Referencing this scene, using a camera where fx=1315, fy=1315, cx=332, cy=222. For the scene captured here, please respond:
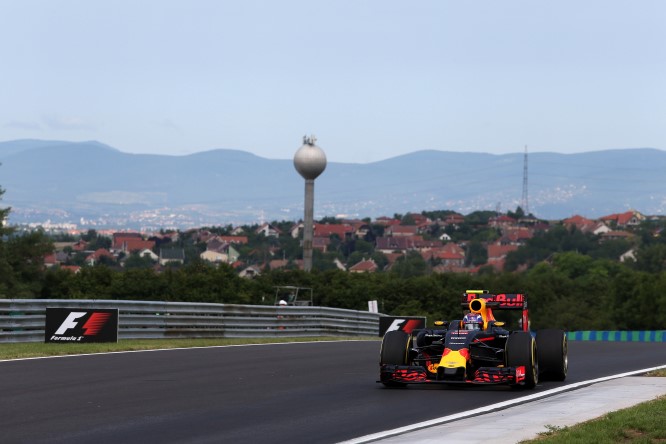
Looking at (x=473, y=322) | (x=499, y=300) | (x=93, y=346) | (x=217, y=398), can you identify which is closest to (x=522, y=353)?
(x=473, y=322)

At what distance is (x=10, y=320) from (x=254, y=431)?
41.4ft

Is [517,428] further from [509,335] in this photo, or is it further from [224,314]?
[224,314]

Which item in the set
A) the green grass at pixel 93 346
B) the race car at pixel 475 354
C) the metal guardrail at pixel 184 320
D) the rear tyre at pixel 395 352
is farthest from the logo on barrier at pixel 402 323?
the rear tyre at pixel 395 352

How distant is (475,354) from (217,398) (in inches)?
130

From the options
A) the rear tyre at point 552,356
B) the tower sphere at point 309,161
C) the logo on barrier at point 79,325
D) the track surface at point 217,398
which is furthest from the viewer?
the tower sphere at point 309,161

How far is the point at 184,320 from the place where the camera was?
27297 millimetres

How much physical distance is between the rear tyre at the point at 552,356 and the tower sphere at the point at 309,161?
233ft

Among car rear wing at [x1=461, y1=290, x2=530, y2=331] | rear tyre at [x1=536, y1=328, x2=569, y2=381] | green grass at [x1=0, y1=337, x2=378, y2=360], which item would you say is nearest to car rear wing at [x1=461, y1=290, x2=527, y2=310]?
car rear wing at [x1=461, y1=290, x2=530, y2=331]

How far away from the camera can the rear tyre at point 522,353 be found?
49.9 feet

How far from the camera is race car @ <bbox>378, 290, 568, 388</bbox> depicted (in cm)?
1497

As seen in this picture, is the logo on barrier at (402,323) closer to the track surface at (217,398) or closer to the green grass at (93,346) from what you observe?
the green grass at (93,346)

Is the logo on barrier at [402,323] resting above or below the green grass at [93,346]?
below

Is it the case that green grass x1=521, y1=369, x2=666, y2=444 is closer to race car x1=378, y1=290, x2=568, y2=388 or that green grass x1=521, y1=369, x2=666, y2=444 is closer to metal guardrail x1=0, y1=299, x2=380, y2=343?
race car x1=378, y1=290, x2=568, y2=388

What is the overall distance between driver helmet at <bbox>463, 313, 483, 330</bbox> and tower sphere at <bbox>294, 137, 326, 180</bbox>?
7161cm
